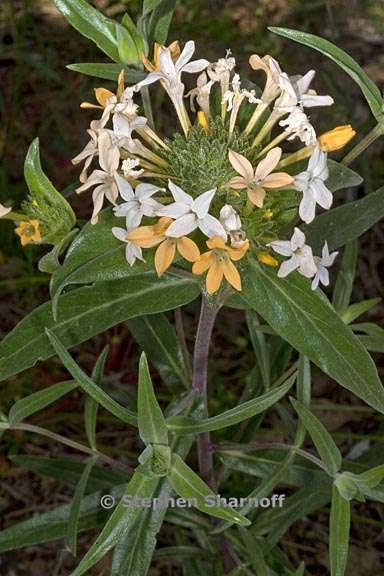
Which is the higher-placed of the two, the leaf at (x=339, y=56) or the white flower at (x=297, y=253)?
the leaf at (x=339, y=56)

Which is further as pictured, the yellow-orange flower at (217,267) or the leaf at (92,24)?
the leaf at (92,24)

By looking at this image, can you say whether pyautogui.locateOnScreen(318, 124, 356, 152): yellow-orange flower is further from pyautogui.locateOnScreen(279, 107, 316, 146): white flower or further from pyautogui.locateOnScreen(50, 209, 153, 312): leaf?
pyautogui.locateOnScreen(50, 209, 153, 312): leaf

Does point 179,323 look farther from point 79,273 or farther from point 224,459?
point 79,273

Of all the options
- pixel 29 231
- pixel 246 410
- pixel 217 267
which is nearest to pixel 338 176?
pixel 217 267

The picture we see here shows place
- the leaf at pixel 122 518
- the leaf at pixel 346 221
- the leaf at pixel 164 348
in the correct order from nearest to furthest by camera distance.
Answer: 1. the leaf at pixel 122 518
2. the leaf at pixel 346 221
3. the leaf at pixel 164 348

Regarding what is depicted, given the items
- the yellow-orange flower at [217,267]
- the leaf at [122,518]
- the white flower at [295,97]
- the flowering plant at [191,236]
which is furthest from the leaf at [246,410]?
the white flower at [295,97]

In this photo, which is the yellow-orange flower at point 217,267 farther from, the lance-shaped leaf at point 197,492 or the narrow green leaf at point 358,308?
the narrow green leaf at point 358,308

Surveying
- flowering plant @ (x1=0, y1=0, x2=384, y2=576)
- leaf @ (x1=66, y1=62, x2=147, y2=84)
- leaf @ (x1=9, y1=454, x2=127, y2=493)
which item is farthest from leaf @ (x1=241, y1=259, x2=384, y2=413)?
leaf @ (x1=9, y1=454, x2=127, y2=493)

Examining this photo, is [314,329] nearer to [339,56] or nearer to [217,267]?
[217,267]
